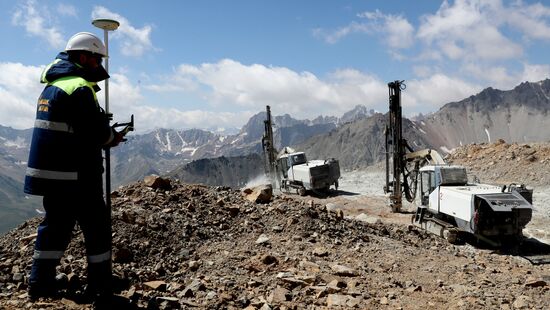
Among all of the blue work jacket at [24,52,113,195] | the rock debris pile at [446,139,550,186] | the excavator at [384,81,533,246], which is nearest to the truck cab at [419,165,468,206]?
the excavator at [384,81,533,246]

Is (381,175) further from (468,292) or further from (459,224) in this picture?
(468,292)

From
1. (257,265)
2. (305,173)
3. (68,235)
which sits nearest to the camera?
(68,235)

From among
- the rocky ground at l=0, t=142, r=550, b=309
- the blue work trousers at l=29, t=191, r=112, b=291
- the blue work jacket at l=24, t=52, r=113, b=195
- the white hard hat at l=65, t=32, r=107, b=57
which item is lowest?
the rocky ground at l=0, t=142, r=550, b=309

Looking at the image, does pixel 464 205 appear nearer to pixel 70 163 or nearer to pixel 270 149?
pixel 70 163

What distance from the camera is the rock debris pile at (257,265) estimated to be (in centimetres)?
555

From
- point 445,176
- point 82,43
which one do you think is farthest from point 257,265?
point 445,176

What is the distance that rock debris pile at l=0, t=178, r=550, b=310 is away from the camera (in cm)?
555

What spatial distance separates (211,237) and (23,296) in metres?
3.58

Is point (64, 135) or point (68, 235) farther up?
point (64, 135)

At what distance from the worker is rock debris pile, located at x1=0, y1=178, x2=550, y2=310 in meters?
0.42

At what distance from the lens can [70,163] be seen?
4.59m

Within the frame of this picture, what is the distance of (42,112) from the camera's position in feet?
15.0

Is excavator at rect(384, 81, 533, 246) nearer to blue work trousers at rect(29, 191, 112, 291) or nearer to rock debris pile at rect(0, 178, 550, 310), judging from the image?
rock debris pile at rect(0, 178, 550, 310)

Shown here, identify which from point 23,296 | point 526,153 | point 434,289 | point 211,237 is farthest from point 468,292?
point 526,153
